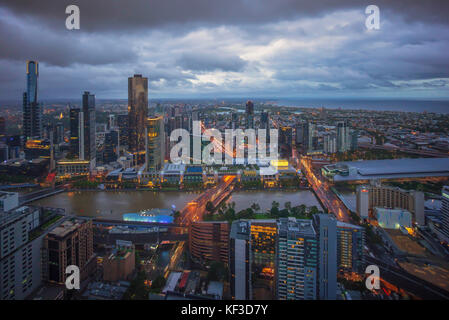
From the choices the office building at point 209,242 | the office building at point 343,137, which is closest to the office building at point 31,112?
the office building at point 209,242

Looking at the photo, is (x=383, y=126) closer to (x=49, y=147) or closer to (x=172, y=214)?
(x=172, y=214)

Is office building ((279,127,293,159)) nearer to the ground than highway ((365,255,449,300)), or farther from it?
farther from it

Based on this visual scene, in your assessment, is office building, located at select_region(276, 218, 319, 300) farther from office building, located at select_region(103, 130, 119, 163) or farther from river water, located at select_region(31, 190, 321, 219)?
office building, located at select_region(103, 130, 119, 163)

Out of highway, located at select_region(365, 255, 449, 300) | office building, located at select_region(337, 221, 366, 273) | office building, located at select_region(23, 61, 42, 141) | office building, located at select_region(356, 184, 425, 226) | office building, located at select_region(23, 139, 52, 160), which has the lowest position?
highway, located at select_region(365, 255, 449, 300)

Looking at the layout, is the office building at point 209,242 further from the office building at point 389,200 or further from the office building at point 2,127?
the office building at point 2,127

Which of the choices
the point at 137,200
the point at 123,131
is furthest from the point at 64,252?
the point at 123,131

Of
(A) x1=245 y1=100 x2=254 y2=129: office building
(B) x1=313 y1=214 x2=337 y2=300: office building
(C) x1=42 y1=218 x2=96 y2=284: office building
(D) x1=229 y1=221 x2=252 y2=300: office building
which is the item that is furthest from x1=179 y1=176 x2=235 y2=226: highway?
(A) x1=245 y1=100 x2=254 y2=129: office building

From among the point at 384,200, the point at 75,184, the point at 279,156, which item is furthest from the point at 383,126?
the point at 75,184
